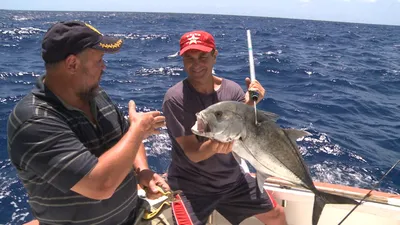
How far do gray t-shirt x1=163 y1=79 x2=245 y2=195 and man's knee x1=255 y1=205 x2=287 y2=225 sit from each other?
455 millimetres

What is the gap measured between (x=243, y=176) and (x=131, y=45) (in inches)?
874

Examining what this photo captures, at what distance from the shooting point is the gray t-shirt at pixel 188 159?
3006mm

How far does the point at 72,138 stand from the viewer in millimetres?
1967

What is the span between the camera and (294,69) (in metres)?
15.4

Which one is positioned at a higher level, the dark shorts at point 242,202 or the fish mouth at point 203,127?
the fish mouth at point 203,127

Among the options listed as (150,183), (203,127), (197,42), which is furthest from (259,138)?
(197,42)

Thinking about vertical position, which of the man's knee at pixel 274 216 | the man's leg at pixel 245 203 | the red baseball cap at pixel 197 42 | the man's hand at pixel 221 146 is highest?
the red baseball cap at pixel 197 42

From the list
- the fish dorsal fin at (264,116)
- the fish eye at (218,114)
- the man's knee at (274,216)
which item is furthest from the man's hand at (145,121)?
the man's knee at (274,216)

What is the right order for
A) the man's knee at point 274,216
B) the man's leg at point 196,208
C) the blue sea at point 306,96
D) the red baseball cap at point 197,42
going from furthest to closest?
the blue sea at point 306,96, the man's knee at point 274,216, the man's leg at point 196,208, the red baseball cap at point 197,42

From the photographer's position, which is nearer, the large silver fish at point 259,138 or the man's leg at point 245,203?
the large silver fish at point 259,138

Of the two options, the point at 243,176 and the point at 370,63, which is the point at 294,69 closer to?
the point at 370,63

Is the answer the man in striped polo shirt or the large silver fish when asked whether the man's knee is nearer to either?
the large silver fish

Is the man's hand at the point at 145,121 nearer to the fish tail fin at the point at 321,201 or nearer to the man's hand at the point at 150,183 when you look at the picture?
the man's hand at the point at 150,183

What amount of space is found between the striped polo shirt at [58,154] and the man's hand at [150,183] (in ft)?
0.68
